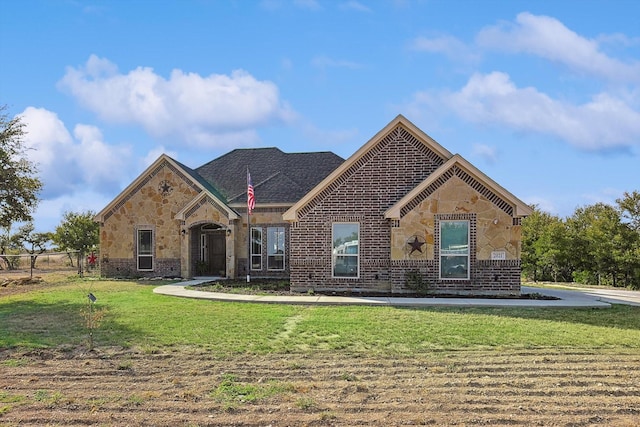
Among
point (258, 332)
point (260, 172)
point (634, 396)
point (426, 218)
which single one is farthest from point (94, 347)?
point (260, 172)

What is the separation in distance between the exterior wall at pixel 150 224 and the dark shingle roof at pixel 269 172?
8.54 feet

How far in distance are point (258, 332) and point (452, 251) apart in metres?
8.15

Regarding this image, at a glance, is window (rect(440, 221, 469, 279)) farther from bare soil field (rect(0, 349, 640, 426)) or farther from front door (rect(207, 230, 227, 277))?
front door (rect(207, 230, 227, 277))

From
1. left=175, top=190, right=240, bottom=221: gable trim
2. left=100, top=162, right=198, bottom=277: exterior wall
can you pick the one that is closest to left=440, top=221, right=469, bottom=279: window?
left=175, top=190, right=240, bottom=221: gable trim

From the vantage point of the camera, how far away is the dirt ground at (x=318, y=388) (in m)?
5.16

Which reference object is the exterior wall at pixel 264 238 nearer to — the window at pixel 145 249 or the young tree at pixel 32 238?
the window at pixel 145 249

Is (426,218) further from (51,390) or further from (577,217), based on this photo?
(577,217)

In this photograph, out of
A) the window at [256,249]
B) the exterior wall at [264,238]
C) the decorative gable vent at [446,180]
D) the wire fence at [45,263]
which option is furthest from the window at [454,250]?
the wire fence at [45,263]

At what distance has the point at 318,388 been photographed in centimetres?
605

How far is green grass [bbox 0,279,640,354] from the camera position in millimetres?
8461

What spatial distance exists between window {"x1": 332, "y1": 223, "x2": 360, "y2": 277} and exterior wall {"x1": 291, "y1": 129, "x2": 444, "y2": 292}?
0.18 metres

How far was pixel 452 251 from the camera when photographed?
50.4ft

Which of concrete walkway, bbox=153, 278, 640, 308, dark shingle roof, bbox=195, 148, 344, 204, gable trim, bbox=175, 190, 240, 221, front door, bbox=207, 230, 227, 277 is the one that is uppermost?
dark shingle roof, bbox=195, 148, 344, 204

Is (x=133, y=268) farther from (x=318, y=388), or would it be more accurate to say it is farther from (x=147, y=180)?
(x=318, y=388)
